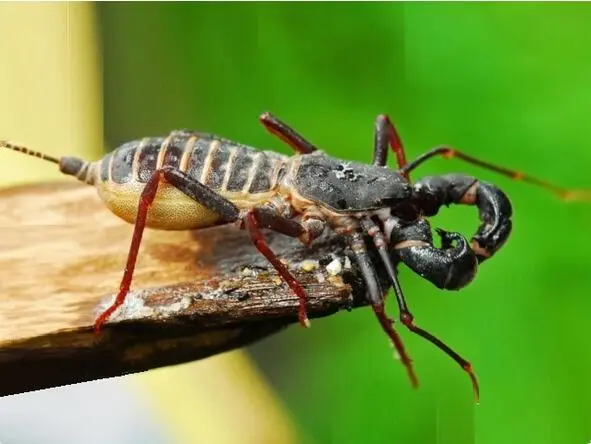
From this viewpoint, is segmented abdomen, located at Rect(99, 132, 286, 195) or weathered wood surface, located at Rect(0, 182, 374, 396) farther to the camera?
segmented abdomen, located at Rect(99, 132, 286, 195)

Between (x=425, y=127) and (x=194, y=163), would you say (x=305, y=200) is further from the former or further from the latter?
(x=425, y=127)

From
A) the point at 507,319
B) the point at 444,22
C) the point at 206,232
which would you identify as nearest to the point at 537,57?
the point at 444,22

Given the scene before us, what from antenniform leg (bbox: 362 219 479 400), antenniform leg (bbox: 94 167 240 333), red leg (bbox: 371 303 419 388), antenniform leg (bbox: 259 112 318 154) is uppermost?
antenniform leg (bbox: 259 112 318 154)

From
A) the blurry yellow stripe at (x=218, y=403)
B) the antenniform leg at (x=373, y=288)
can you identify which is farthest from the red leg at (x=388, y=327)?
the blurry yellow stripe at (x=218, y=403)

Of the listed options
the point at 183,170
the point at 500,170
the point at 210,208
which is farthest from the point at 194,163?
the point at 500,170

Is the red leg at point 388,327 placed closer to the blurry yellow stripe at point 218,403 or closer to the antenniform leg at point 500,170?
the antenniform leg at point 500,170

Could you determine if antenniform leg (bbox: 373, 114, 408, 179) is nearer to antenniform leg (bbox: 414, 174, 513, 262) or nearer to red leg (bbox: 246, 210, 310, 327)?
antenniform leg (bbox: 414, 174, 513, 262)

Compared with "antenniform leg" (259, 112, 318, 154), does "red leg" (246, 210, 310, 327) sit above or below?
below

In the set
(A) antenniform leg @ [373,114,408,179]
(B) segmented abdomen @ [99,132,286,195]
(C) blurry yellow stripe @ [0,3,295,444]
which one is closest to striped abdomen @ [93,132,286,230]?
(B) segmented abdomen @ [99,132,286,195]
